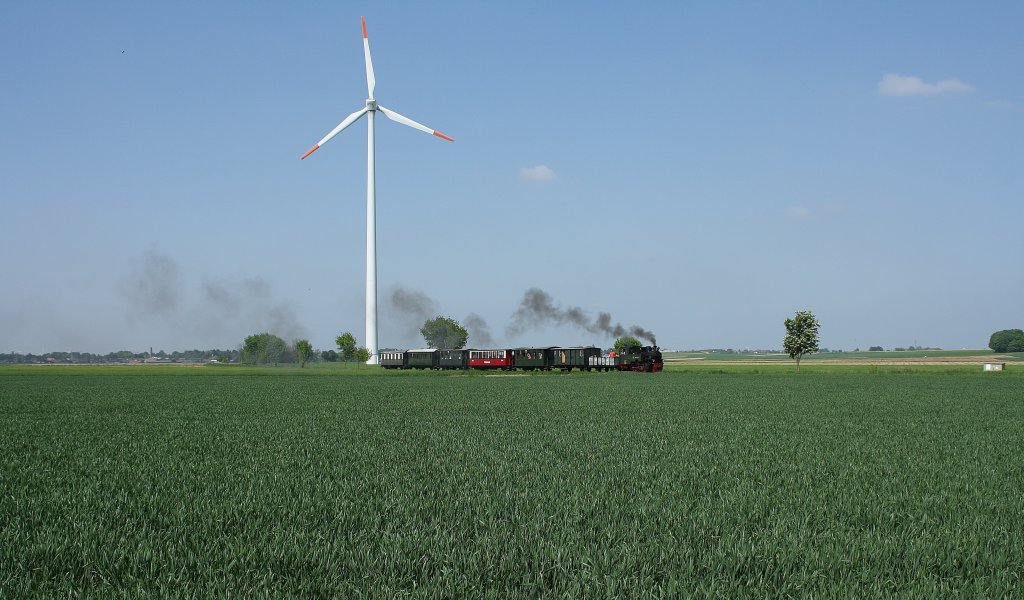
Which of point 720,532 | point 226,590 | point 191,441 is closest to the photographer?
point 226,590

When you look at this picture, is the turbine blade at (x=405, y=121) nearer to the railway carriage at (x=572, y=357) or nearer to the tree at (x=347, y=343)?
the railway carriage at (x=572, y=357)

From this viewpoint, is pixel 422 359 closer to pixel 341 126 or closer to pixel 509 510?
pixel 341 126

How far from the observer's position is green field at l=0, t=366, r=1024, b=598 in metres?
8.55

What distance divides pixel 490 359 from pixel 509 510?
3336 inches

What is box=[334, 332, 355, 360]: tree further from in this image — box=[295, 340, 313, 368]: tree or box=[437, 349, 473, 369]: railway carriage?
box=[437, 349, 473, 369]: railway carriage

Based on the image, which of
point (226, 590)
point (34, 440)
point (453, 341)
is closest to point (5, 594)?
point (226, 590)

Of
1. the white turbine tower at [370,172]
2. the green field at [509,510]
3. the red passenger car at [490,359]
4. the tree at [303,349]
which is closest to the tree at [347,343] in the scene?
the tree at [303,349]

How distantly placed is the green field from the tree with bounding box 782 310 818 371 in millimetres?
95240

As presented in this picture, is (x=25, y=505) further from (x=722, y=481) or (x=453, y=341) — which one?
(x=453, y=341)

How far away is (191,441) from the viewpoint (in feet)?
72.0

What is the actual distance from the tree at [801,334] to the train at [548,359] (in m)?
37.2

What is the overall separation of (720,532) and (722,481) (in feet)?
14.1

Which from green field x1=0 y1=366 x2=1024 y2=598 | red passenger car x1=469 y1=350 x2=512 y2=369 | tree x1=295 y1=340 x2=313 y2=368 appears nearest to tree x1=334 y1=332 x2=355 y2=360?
tree x1=295 y1=340 x2=313 y2=368

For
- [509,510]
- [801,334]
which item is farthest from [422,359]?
[509,510]
